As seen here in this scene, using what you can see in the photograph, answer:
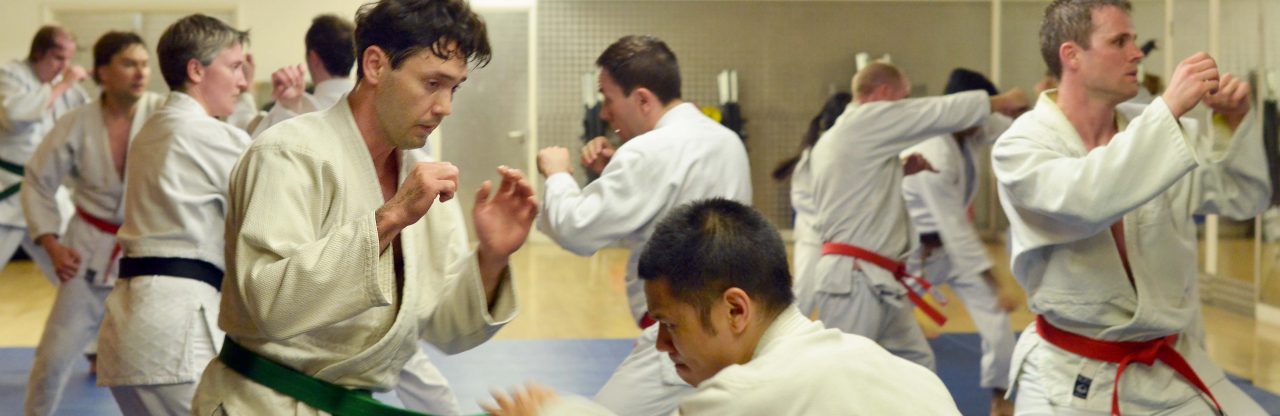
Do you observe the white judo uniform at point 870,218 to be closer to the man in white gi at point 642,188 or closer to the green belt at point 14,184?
the man in white gi at point 642,188

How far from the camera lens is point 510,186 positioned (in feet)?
7.76

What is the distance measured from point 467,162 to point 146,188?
9.47 meters

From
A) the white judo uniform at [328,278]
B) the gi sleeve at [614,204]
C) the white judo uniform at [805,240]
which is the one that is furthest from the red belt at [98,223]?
the white judo uniform at [328,278]

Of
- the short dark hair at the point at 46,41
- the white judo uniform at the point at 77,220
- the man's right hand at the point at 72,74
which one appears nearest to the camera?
the white judo uniform at the point at 77,220

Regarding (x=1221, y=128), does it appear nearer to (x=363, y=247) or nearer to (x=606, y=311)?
(x=363, y=247)

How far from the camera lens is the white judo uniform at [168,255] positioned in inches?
131

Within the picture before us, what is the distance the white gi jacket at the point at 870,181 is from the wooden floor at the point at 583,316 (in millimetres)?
2189

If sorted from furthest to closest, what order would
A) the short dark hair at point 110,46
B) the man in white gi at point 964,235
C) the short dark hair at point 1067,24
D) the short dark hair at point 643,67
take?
the man in white gi at point 964,235 → the short dark hair at point 110,46 → the short dark hair at point 643,67 → the short dark hair at point 1067,24

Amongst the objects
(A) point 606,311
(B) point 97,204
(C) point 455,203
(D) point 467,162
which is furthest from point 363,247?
(D) point 467,162

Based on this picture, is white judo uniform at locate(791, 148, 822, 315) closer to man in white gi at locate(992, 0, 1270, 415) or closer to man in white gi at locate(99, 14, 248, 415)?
man in white gi at locate(992, 0, 1270, 415)

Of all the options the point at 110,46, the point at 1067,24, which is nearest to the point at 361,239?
the point at 1067,24

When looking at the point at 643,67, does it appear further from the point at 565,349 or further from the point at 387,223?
the point at 565,349

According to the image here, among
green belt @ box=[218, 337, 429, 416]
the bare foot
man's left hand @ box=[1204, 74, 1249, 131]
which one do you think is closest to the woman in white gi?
the bare foot

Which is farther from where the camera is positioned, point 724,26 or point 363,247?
point 724,26
